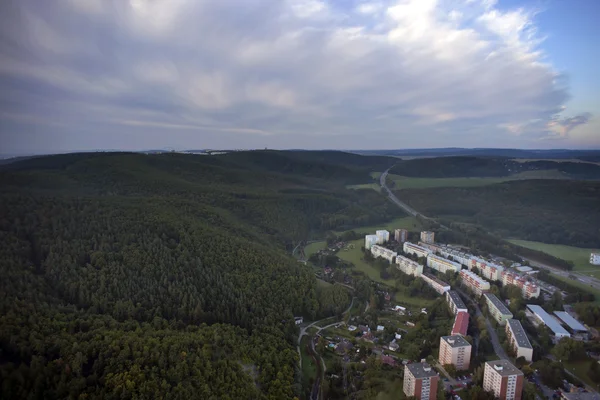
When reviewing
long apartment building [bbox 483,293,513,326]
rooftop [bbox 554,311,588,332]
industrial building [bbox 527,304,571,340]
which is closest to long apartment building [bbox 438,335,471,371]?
long apartment building [bbox 483,293,513,326]

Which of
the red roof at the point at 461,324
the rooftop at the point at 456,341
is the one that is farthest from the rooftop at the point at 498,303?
the rooftop at the point at 456,341

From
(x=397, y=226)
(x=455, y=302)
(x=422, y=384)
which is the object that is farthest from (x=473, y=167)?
(x=422, y=384)

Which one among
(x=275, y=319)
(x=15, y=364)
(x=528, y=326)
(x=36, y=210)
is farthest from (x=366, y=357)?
(x=36, y=210)

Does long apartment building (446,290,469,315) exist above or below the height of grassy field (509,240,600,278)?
above

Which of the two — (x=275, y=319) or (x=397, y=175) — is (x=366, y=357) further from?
(x=397, y=175)

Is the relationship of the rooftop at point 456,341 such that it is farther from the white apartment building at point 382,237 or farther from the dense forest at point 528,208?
the dense forest at point 528,208

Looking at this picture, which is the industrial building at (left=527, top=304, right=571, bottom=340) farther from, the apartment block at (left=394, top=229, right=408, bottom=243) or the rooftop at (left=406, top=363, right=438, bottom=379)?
the apartment block at (left=394, top=229, right=408, bottom=243)

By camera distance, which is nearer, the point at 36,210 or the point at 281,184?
the point at 36,210
